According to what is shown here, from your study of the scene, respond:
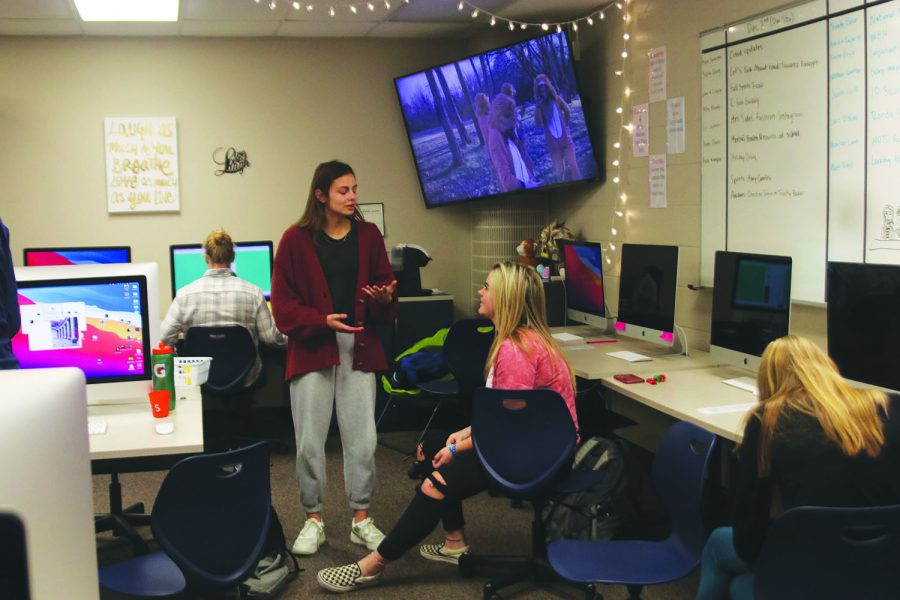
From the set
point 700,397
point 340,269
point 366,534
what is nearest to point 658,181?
point 700,397

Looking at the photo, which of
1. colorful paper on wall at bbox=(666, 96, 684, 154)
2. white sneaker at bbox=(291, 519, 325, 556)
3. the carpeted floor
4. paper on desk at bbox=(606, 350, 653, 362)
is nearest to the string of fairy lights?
colorful paper on wall at bbox=(666, 96, 684, 154)

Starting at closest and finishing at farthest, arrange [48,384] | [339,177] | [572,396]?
[48,384], [572,396], [339,177]

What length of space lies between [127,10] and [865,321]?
4.30 meters

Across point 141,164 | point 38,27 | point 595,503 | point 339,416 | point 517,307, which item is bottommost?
point 595,503

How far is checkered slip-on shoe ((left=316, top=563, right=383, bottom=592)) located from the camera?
3133 millimetres

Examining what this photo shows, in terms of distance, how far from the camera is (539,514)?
123 inches

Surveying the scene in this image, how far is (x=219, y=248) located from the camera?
15.3ft

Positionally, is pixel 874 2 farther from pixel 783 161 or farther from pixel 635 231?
pixel 635 231

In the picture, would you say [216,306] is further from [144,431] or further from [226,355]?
[144,431]

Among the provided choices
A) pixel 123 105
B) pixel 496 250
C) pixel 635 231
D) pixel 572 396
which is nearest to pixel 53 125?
pixel 123 105

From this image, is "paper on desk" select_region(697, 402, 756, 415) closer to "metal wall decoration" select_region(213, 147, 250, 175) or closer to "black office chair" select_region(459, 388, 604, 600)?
"black office chair" select_region(459, 388, 604, 600)

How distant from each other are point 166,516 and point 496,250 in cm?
414

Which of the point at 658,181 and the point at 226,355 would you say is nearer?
the point at 658,181

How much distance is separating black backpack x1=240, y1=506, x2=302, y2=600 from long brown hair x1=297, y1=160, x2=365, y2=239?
43.1 inches
